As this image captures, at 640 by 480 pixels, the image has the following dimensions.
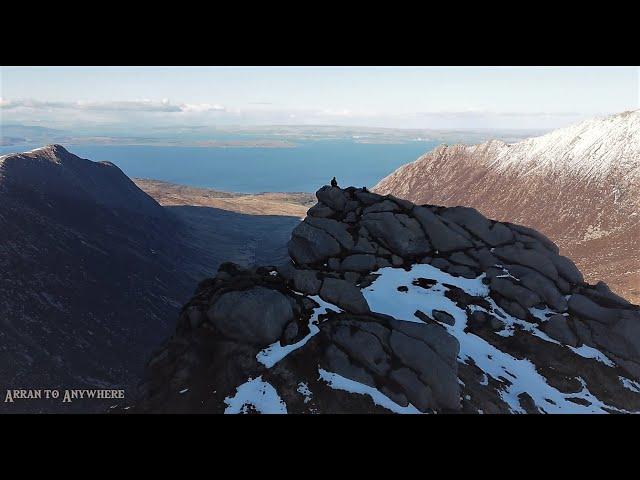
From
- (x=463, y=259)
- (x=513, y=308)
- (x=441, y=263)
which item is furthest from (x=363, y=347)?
(x=463, y=259)

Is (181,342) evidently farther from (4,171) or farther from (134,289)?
(4,171)

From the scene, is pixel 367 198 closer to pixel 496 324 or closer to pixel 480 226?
pixel 480 226

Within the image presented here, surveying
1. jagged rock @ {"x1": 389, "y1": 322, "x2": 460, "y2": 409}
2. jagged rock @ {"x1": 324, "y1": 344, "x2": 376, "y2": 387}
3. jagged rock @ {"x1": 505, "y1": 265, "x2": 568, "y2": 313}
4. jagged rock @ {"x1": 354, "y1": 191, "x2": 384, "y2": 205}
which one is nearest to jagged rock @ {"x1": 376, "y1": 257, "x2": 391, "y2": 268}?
jagged rock @ {"x1": 354, "y1": 191, "x2": 384, "y2": 205}

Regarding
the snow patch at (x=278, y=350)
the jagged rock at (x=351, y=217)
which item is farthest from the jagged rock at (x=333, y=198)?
the snow patch at (x=278, y=350)

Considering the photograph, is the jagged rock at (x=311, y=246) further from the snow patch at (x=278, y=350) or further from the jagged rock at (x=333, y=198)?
the snow patch at (x=278, y=350)

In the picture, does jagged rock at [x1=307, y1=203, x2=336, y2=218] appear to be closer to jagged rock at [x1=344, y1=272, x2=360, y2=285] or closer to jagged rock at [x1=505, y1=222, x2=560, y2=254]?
jagged rock at [x1=344, y1=272, x2=360, y2=285]

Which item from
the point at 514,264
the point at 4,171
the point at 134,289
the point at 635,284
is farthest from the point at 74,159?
the point at 635,284
